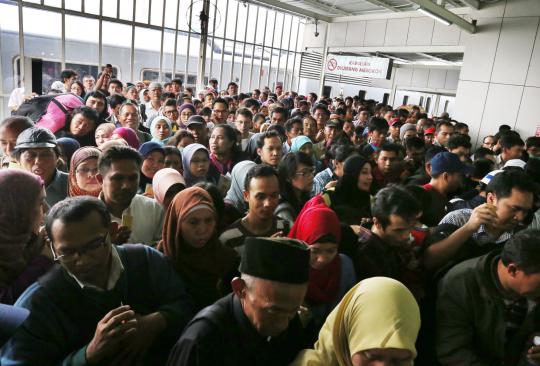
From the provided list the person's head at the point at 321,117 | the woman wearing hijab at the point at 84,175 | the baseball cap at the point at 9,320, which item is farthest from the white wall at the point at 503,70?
the baseball cap at the point at 9,320

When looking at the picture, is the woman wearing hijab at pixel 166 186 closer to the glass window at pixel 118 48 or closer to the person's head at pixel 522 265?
the person's head at pixel 522 265

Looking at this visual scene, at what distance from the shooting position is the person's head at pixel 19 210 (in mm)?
1509

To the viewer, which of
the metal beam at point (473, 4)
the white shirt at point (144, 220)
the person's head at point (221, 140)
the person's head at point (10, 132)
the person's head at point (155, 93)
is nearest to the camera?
the white shirt at point (144, 220)

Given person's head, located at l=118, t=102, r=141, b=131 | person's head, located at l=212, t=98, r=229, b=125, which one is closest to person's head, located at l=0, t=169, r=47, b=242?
person's head, located at l=118, t=102, r=141, b=131

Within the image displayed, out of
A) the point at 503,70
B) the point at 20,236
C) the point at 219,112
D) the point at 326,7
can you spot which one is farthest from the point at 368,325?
the point at 326,7

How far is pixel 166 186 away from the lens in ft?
8.75

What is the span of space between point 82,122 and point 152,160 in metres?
1.21

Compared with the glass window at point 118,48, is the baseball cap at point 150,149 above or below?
below

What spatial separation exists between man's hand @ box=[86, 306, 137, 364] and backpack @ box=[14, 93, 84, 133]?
3.49 meters

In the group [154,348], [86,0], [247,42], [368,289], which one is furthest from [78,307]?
[247,42]

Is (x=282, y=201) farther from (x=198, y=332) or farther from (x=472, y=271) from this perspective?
(x=198, y=332)

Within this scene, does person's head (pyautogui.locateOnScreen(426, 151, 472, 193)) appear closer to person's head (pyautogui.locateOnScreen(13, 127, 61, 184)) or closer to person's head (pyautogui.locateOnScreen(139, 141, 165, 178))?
person's head (pyautogui.locateOnScreen(139, 141, 165, 178))

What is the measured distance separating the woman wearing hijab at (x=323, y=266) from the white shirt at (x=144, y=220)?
1.06 m

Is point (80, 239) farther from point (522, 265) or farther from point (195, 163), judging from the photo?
point (195, 163)
